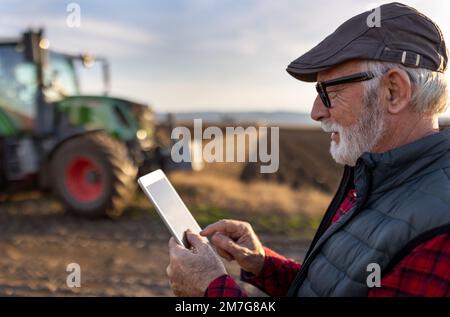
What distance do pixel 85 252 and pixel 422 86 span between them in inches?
190

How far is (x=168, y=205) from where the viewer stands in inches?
74.7

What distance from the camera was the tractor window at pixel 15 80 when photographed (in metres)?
7.73

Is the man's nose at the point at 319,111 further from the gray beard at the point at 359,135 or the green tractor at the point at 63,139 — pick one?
the green tractor at the point at 63,139

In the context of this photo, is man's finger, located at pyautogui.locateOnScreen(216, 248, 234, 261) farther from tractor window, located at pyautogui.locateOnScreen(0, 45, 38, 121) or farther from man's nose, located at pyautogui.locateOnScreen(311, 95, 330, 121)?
tractor window, located at pyautogui.locateOnScreen(0, 45, 38, 121)

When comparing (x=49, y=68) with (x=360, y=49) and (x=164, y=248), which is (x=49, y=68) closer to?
(x=164, y=248)

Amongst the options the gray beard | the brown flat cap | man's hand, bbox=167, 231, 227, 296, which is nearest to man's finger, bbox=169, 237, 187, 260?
man's hand, bbox=167, 231, 227, 296

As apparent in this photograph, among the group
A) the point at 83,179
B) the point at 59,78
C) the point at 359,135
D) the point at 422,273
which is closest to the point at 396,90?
the point at 359,135

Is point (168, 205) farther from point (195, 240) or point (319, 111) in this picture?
point (319, 111)

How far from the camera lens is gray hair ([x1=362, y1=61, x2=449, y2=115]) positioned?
1.57 metres

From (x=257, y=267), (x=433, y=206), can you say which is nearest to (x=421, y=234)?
(x=433, y=206)

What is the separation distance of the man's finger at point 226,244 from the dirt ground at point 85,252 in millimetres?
2636

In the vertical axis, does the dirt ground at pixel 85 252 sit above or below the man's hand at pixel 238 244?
below

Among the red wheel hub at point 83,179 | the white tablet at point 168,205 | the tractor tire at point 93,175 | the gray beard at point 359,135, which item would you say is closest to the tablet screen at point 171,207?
the white tablet at point 168,205

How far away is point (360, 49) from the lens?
5.24 feet
